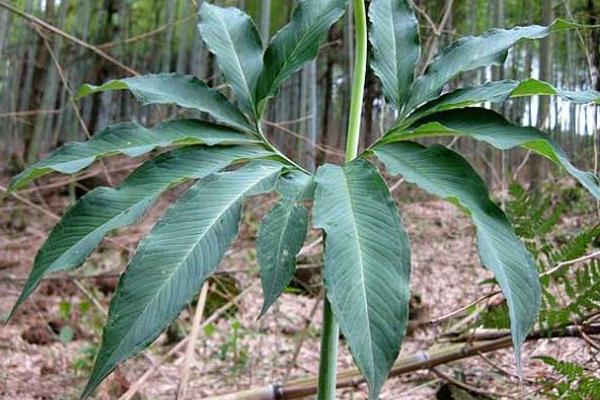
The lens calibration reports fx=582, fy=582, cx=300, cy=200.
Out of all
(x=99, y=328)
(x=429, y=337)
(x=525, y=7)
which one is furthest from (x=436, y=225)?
(x=99, y=328)

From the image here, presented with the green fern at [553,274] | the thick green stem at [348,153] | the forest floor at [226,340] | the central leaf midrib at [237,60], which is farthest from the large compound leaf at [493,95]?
the forest floor at [226,340]

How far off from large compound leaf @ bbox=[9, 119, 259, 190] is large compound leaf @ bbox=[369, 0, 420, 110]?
0.21 metres

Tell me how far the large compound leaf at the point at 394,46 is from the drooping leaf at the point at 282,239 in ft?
0.75

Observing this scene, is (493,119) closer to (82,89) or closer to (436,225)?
(82,89)

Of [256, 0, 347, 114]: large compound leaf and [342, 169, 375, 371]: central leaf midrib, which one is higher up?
[256, 0, 347, 114]: large compound leaf

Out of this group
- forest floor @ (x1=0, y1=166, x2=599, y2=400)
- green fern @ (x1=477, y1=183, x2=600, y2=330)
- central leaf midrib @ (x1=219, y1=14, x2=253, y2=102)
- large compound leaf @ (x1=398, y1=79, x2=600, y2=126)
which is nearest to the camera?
large compound leaf @ (x1=398, y1=79, x2=600, y2=126)

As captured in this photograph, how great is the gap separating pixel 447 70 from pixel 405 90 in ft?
0.21

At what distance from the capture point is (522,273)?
60 centimetres

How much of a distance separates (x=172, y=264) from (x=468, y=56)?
52 cm

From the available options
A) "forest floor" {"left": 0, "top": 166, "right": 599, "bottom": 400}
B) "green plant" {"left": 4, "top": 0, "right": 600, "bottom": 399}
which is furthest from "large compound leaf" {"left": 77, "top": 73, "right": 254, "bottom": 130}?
"forest floor" {"left": 0, "top": 166, "right": 599, "bottom": 400}

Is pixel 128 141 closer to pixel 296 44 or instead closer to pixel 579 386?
pixel 296 44

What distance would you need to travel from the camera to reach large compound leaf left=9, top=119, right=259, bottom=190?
0.75 metres

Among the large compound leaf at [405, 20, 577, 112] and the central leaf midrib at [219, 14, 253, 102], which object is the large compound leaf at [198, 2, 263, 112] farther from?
the large compound leaf at [405, 20, 577, 112]

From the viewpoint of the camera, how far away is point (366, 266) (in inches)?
21.9
